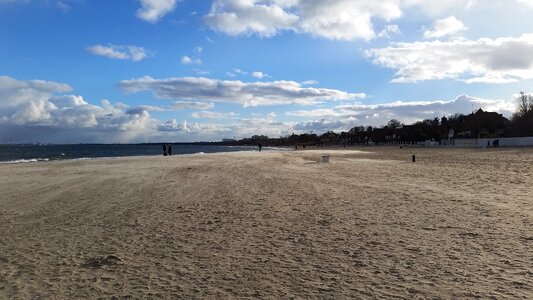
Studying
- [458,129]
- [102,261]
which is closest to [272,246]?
[102,261]

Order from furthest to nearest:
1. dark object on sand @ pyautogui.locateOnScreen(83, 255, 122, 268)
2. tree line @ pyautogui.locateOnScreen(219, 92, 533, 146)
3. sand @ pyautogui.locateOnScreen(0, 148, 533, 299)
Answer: tree line @ pyautogui.locateOnScreen(219, 92, 533, 146) < dark object on sand @ pyautogui.locateOnScreen(83, 255, 122, 268) < sand @ pyautogui.locateOnScreen(0, 148, 533, 299)

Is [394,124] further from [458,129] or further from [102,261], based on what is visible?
[102,261]

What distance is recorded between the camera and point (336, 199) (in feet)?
38.8

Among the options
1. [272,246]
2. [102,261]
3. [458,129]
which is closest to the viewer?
[102,261]

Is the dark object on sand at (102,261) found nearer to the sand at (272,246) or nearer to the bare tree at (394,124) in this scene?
the sand at (272,246)

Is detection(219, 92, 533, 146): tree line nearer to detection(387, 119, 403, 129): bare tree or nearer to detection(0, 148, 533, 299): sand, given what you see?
detection(387, 119, 403, 129): bare tree

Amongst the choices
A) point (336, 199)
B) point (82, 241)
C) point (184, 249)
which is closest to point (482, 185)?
point (336, 199)

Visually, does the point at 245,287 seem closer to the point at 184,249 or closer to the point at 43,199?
the point at 184,249

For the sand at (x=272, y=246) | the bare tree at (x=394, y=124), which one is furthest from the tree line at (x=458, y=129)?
the sand at (x=272, y=246)

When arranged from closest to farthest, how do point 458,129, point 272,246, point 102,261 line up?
point 102,261
point 272,246
point 458,129

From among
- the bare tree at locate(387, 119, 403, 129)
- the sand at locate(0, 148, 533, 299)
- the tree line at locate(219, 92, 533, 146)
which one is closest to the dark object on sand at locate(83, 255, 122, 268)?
the sand at locate(0, 148, 533, 299)

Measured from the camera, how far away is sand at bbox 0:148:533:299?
4895 mm

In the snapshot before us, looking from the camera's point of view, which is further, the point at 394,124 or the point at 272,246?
the point at 394,124

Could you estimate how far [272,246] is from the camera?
22.4ft
